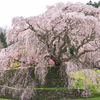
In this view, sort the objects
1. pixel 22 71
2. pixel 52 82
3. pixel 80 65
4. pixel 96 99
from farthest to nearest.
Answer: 1. pixel 52 82
2. pixel 22 71
3. pixel 96 99
4. pixel 80 65

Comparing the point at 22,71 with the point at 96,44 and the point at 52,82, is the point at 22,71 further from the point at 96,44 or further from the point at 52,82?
the point at 96,44

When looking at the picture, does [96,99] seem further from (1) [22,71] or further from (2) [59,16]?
(2) [59,16]

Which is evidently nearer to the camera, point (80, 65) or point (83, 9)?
point (80, 65)

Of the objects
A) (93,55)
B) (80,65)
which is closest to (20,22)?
(80,65)

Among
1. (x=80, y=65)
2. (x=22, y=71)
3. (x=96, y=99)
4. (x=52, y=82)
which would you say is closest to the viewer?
(x=80, y=65)

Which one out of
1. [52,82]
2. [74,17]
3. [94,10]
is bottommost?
[52,82]

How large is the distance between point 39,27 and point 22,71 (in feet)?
8.00

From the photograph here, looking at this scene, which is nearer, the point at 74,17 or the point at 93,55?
the point at 74,17

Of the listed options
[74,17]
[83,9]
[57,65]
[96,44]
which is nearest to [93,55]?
[96,44]

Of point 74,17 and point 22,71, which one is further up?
point 74,17

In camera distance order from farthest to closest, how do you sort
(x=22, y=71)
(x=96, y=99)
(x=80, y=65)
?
(x=22, y=71), (x=96, y=99), (x=80, y=65)

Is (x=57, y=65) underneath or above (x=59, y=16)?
underneath

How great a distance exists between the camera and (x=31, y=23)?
17.4 feet

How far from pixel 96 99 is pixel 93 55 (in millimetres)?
2642
